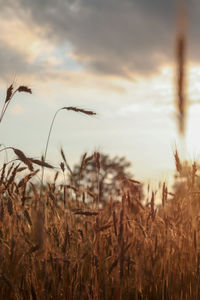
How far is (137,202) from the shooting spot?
3174 millimetres

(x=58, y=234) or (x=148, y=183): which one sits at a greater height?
(x=148, y=183)

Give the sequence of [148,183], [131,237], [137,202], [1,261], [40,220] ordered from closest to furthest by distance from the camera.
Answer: [40,220] → [1,261] → [131,237] → [137,202] → [148,183]

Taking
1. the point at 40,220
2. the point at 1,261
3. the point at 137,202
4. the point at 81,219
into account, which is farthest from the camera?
the point at 81,219

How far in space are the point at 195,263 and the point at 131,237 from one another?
0.47m

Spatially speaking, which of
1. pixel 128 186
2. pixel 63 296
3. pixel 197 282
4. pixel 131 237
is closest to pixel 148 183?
pixel 128 186

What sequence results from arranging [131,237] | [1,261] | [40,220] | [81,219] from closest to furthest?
[40,220] → [1,261] → [131,237] → [81,219]

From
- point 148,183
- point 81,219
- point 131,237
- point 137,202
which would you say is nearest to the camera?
point 131,237

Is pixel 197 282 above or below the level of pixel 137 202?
below

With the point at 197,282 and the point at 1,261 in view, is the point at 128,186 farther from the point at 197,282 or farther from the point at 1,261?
the point at 1,261

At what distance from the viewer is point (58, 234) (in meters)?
2.68

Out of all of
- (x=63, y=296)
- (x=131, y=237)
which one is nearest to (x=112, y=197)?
(x=131, y=237)

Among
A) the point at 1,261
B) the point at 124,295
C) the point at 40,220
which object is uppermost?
the point at 40,220

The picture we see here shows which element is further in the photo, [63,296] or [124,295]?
[124,295]

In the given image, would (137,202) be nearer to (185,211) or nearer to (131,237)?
(131,237)
